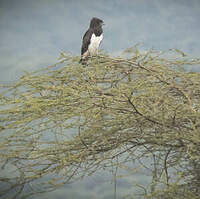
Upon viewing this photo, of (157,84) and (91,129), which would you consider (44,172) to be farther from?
(157,84)

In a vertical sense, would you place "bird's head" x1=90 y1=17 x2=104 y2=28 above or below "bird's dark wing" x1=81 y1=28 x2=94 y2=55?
above

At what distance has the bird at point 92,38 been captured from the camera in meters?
3.94

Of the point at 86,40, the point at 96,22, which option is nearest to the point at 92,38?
the point at 86,40

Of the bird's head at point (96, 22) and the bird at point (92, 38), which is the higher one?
the bird's head at point (96, 22)

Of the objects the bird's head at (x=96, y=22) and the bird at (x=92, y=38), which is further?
the bird's head at (x=96, y=22)

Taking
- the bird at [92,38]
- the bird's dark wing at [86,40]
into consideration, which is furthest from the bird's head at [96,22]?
the bird's dark wing at [86,40]

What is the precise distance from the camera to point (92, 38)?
4.00 metres

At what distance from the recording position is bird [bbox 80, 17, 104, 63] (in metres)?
3.94

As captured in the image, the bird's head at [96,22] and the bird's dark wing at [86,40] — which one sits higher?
the bird's head at [96,22]

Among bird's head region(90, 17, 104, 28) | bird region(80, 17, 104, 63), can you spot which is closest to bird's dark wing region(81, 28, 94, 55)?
bird region(80, 17, 104, 63)

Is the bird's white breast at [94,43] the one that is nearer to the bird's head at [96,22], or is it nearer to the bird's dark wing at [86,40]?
the bird's dark wing at [86,40]

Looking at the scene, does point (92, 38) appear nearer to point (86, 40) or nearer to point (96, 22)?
point (86, 40)

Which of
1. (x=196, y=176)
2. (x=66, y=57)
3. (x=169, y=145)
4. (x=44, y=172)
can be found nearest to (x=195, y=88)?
(x=169, y=145)

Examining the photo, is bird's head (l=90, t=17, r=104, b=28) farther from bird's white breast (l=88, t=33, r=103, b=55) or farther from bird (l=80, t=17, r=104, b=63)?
bird's white breast (l=88, t=33, r=103, b=55)
